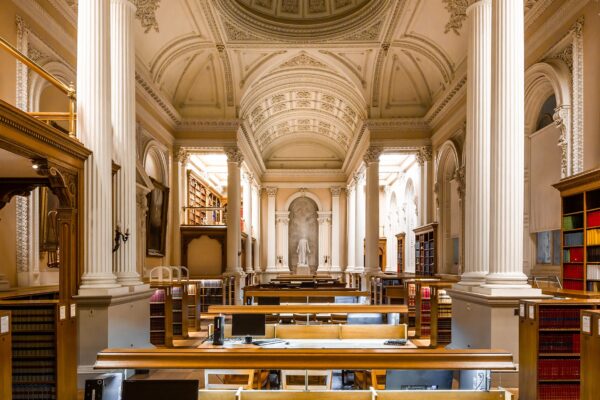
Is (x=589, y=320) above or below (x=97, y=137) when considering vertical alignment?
below

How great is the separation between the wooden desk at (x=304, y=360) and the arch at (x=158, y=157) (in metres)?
11.2

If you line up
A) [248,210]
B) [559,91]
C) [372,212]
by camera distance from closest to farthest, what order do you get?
1. [559,91]
2. [372,212]
3. [248,210]

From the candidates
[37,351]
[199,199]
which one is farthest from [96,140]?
[199,199]

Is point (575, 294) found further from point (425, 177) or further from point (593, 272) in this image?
point (425, 177)

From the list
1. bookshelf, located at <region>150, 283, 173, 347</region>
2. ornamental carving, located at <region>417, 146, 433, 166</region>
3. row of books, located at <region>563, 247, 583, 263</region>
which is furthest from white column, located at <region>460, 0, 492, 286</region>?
ornamental carving, located at <region>417, 146, 433, 166</region>

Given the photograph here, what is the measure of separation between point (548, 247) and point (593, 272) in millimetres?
2774

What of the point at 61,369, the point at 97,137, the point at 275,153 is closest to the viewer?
the point at 61,369

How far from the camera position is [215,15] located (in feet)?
Answer: 46.2

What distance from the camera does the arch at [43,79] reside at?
27.7 ft

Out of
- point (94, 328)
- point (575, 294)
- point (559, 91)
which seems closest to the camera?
point (575, 294)

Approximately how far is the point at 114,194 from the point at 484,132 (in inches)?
207

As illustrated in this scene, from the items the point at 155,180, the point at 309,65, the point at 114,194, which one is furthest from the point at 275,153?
the point at 114,194

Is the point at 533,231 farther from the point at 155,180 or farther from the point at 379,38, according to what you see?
the point at 155,180

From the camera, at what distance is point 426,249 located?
61.6 feet
